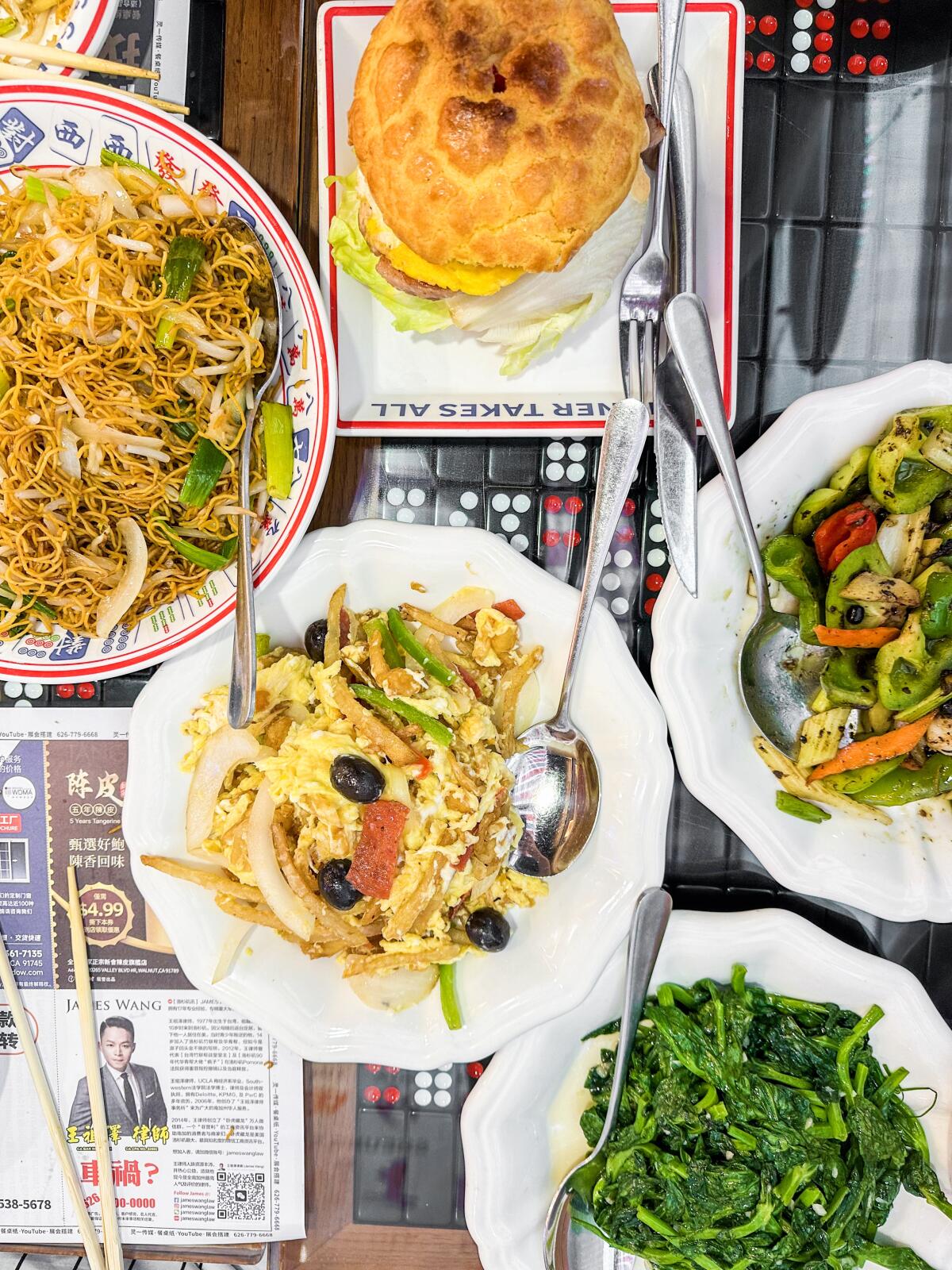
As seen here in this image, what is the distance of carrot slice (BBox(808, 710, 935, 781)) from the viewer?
1.45m

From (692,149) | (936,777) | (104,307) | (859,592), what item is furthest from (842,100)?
(104,307)

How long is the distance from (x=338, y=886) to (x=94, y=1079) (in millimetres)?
887

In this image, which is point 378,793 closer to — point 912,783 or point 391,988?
point 391,988

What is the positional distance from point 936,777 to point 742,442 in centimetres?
72

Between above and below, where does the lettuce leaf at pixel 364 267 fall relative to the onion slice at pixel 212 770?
above

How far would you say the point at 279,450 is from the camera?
4.74 feet

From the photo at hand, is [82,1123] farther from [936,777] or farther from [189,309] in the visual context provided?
[936,777]

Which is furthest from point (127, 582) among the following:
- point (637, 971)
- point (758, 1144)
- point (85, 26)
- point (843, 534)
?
point (758, 1144)

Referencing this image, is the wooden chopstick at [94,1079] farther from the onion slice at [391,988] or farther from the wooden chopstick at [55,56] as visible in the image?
the wooden chopstick at [55,56]

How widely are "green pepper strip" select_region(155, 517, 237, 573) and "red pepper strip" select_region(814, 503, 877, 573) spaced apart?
1053 millimetres

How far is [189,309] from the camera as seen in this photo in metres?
1.39

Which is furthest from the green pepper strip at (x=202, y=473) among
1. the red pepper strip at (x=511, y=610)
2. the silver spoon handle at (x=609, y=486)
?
the silver spoon handle at (x=609, y=486)

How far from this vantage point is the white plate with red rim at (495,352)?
57.6 inches

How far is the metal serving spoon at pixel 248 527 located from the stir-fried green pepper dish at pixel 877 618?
3.01 feet
